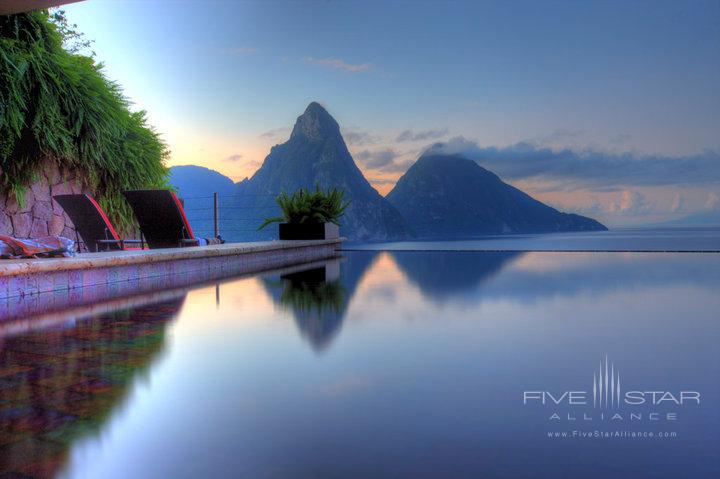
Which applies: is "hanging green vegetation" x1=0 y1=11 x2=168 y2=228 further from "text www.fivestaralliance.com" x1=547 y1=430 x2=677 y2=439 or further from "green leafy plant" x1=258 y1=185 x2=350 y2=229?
"text www.fivestaralliance.com" x1=547 y1=430 x2=677 y2=439

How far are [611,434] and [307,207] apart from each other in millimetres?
9747

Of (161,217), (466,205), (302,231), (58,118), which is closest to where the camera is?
(161,217)

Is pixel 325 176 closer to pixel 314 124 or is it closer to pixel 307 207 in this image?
pixel 314 124

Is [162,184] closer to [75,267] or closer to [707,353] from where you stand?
[75,267]

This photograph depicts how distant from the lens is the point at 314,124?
102875 mm

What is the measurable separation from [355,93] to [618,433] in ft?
80.4

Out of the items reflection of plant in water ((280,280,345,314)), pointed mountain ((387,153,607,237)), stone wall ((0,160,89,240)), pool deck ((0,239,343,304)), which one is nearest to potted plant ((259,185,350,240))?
pool deck ((0,239,343,304))

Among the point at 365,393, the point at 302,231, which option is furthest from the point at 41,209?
the point at 365,393

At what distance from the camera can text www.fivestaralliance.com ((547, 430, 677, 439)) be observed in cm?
142

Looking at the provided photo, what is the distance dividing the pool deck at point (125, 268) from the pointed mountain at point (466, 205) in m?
64.4

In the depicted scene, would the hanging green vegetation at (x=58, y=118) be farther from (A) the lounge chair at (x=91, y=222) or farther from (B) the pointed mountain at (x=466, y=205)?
(B) the pointed mountain at (x=466, y=205)

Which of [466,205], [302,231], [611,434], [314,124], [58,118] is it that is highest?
[314,124]

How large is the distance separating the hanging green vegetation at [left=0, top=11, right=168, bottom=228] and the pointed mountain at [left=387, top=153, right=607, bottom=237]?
208 ft

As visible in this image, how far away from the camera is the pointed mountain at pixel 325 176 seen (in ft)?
263
